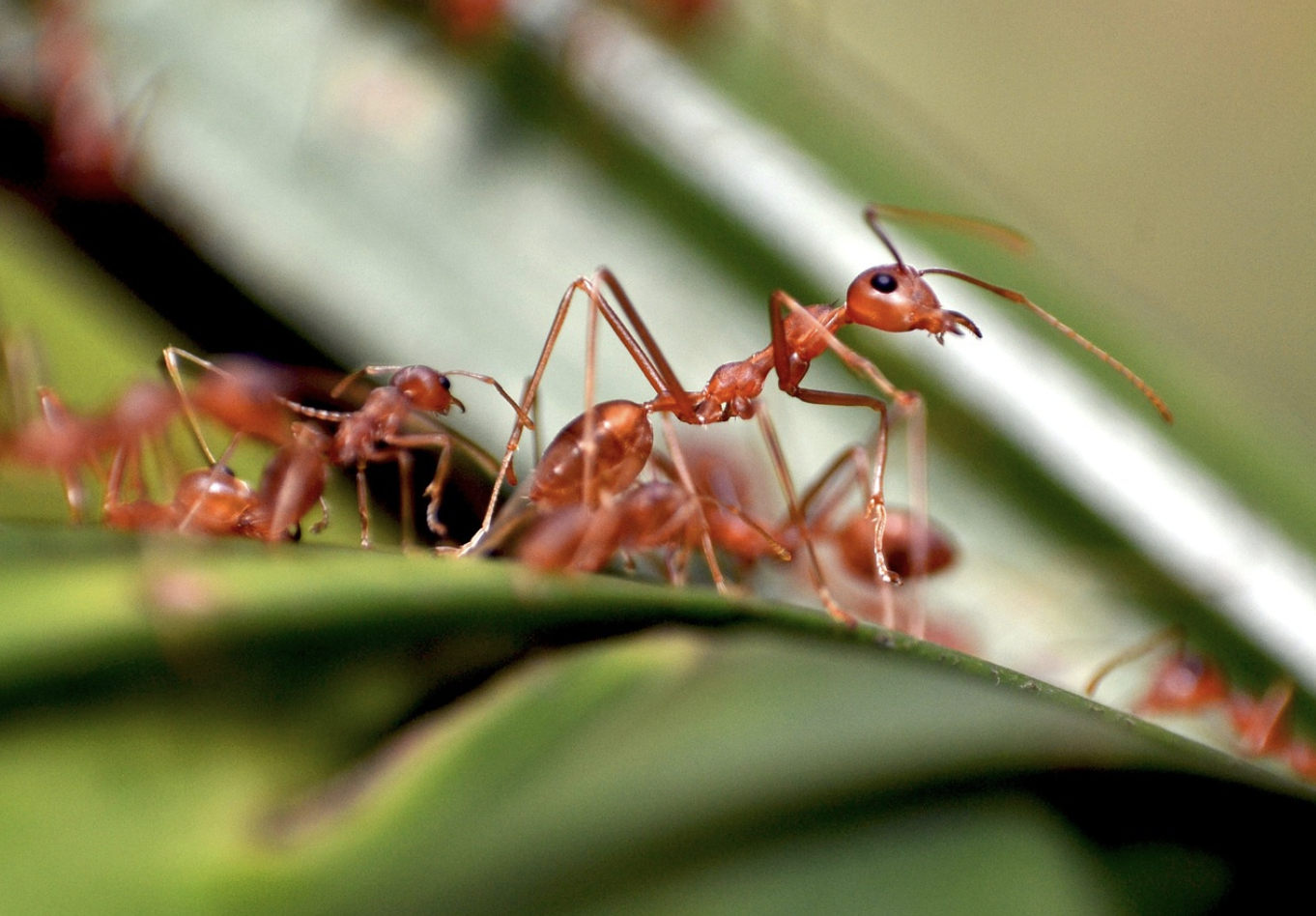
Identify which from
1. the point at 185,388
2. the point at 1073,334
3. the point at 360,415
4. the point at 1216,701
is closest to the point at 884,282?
the point at 1073,334

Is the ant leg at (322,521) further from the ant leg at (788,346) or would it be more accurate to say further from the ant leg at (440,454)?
the ant leg at (788,346)

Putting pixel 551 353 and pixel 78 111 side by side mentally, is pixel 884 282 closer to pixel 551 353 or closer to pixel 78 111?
pixel 551 353

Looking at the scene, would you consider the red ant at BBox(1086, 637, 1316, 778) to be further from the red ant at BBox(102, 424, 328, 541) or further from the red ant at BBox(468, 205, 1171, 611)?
the red ant at BBox(102, 424, 328, 541)

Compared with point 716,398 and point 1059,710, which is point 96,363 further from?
point 1059,710

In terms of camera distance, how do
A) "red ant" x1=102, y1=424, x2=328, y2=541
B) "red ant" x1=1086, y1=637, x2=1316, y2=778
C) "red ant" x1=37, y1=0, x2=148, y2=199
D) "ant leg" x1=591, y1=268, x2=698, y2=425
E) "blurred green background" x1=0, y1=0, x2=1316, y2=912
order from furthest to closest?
"red ant" x1=37, y1=0, x2=148, y2=199 < "red ant" x1=1086, y1=637, x2=1316, y2=778 < "ant leg" x1=591, y1=268, x2=698, y2=425 < "red ant" x1=102, y1=424, x2=328, y2=541 < "blurred green background" x1=0, y1=0, x2=1316, y2=912

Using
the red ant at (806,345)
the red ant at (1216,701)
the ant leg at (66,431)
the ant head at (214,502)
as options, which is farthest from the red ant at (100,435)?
the red ant at (1216,701)

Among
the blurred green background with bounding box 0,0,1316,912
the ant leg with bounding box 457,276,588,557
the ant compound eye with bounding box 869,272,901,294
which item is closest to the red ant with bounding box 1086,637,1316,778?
the blurred green background with bounding box 0,0,1316,912

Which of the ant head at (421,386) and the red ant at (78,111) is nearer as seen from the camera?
the ant head at (421,386)

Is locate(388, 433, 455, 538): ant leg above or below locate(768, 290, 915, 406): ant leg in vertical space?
below

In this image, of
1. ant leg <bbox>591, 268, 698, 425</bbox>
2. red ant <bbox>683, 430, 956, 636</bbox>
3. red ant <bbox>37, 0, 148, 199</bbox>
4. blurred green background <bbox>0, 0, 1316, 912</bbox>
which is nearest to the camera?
blurred green background <bbox>0, 0, 1316, 912</bbox>
